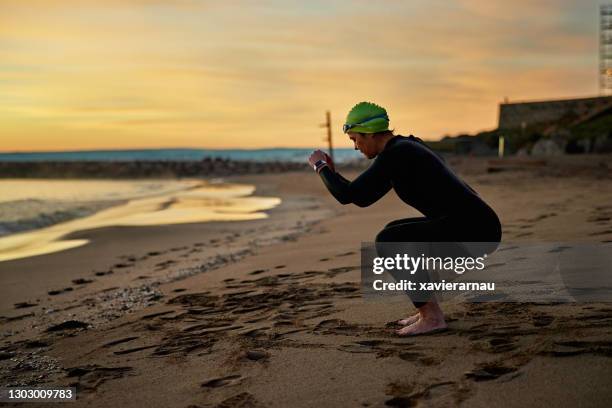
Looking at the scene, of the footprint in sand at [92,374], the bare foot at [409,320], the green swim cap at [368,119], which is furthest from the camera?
the bare foot at [409,320]

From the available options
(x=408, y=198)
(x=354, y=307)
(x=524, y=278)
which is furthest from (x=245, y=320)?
(x=524, y=278)

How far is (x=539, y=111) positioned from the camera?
138 ft

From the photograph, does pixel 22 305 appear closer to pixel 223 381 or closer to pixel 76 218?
pixel 223 381

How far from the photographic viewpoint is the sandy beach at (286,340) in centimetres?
282

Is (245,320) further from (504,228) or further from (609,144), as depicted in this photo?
(609,144)

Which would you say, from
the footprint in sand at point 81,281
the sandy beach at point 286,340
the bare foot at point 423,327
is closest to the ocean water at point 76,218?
the footprint in sand at point 81,281

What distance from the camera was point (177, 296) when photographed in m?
5.57

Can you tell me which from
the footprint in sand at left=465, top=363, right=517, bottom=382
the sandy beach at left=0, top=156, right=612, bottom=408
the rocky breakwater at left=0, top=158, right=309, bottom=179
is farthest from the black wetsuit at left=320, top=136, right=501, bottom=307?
the rocky breakwater at left=0, top=158, right=309, bottom=179

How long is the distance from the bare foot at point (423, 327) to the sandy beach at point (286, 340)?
57mm

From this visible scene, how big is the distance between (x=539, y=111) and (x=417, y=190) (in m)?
42.8

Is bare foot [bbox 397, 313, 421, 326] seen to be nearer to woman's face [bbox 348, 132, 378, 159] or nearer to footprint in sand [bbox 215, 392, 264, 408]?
woman's face [bbox 348, 132, 378, 159]

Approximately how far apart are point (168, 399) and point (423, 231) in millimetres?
1839

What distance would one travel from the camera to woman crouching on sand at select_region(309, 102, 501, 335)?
3482 mm

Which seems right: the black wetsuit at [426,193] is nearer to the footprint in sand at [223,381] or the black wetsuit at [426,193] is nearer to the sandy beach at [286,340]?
the sandy beach at [286,340]
